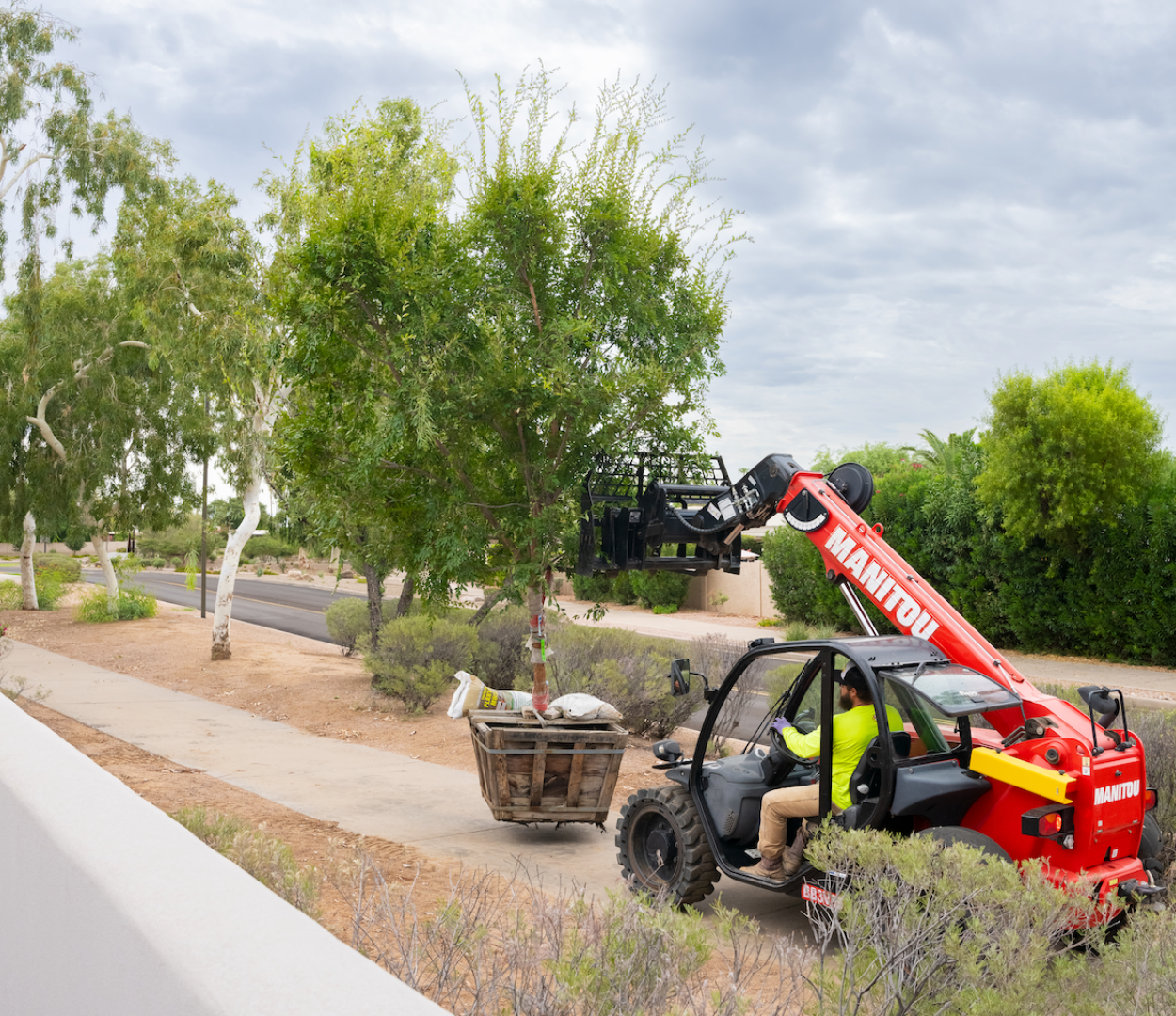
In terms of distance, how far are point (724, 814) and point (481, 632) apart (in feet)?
31.6

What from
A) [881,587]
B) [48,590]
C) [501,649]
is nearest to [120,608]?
[48,590]

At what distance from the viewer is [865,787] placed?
5.31 metres

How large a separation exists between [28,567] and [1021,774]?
2879cm

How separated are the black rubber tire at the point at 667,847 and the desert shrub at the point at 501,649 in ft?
24.2

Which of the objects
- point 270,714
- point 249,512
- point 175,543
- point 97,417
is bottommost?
point 270,714

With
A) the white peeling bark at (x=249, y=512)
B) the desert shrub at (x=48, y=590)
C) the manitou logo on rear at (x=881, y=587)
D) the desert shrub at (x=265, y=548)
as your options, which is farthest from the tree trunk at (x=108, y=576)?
the desert shrub at (x=265, y=548)

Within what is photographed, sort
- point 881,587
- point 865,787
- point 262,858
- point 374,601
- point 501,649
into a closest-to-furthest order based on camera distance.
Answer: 1. point 262,858
2. point 865,787
3. point 881,587
4. point 501,649
5. point 374,601

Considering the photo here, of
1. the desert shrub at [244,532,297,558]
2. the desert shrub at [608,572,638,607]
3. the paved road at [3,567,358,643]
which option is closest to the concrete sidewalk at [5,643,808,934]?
the paved road at [3,567,358,643]

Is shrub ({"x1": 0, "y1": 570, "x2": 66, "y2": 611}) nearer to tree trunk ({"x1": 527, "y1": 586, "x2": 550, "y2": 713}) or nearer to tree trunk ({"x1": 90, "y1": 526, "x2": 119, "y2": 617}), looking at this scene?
tree trunk ({"x1": 90, "y1": 526, "x2": 119, "y2": 617})

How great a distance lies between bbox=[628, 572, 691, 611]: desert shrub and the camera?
3569cm

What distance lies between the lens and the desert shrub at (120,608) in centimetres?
2536

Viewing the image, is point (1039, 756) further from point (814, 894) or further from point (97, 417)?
point (97, 417)

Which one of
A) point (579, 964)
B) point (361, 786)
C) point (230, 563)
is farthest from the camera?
point (230, 563)

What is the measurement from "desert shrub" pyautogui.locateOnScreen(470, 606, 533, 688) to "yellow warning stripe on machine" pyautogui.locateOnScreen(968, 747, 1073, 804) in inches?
360
